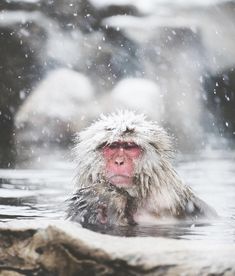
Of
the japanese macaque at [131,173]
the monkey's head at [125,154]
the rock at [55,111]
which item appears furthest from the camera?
the rock at [55,111]

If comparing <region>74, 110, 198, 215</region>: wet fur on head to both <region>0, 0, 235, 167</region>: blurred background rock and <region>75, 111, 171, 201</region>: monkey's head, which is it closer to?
<region>75, 111, 171, 201</region>: monkey's head

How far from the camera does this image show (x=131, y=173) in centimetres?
305

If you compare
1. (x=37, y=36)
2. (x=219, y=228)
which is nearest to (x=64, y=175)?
(x=219, y=228)

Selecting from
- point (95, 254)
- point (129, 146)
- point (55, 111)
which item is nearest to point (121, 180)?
point (129, 146)

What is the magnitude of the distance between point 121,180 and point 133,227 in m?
0.34

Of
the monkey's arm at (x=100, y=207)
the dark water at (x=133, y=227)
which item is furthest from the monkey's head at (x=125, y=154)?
the dark water at (x=133, y=227)

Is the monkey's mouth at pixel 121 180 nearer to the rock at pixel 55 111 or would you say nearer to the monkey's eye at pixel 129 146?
the monkey's eye at pixel 129 146

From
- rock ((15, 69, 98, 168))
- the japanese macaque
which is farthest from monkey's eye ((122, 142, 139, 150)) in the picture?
rock ((15, 69, 98, 168))

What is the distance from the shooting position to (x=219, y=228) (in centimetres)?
274

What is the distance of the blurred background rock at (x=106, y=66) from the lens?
35.5ft

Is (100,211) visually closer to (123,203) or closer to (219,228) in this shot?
(123,203)

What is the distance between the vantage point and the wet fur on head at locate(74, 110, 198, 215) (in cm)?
308

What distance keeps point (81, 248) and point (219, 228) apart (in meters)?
1.14

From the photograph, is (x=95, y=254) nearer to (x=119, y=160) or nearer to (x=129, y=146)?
(x=119, y=160)
